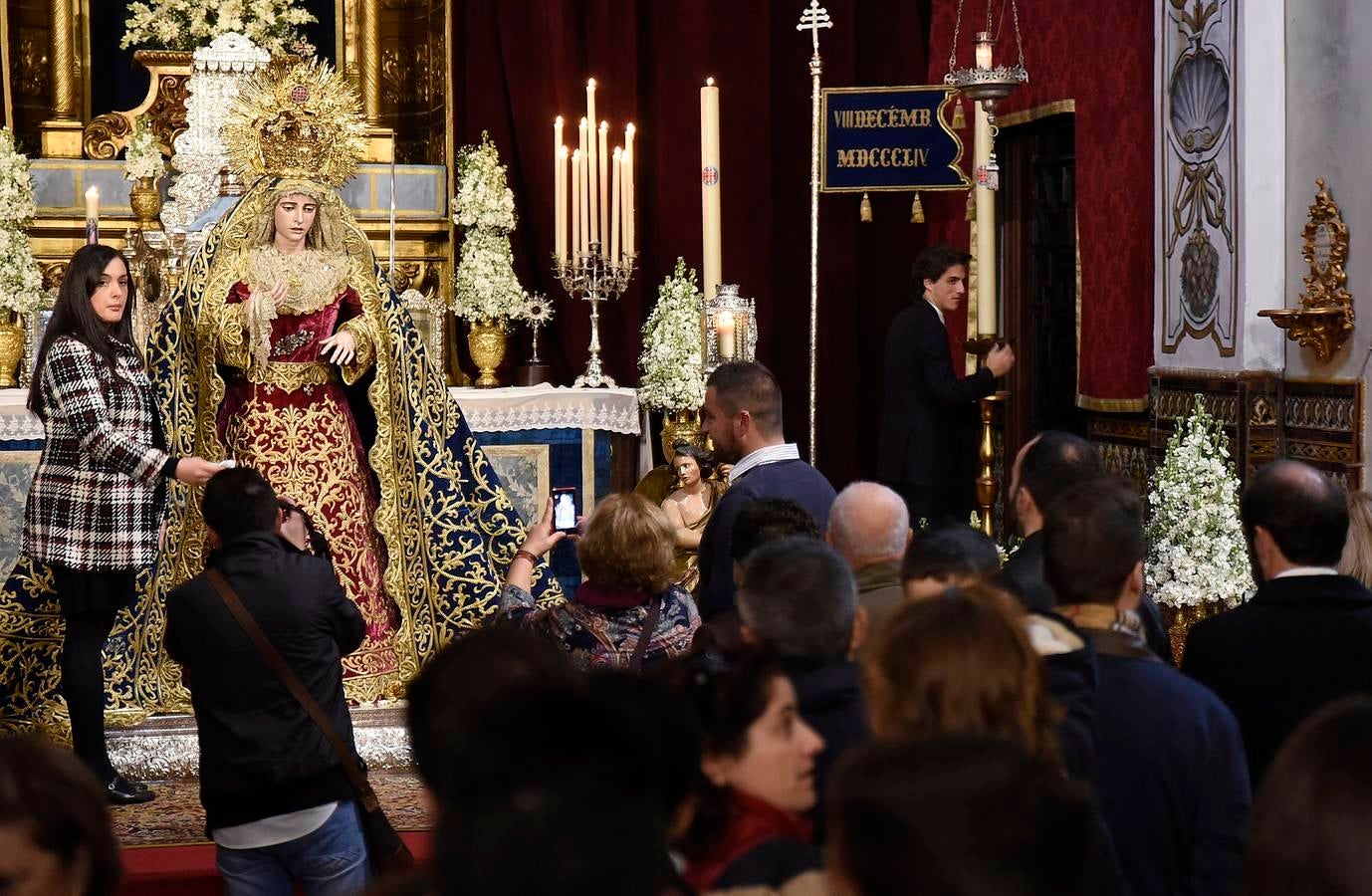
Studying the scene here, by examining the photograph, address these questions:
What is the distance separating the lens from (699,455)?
23.4 feet

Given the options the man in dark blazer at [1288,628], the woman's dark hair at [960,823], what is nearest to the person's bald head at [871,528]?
the man in dark blazer at [1288,628]

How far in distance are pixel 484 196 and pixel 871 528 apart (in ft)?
17.3

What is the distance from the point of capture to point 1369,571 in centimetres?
367

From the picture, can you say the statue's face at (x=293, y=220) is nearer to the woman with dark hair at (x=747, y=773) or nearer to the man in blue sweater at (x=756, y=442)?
the man in blue sweater at (x=756, y=442)

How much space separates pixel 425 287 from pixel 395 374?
3382 millimetres

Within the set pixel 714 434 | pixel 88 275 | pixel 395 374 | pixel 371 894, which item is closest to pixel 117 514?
pixel 88 275

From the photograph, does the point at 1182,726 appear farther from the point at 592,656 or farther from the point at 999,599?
the point at 592,656

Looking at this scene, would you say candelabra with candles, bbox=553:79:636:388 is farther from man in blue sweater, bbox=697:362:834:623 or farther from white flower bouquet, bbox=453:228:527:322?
man in blue sweater, bbox=697:362:834:623

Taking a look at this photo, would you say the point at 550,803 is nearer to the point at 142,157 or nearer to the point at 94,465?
the point at 94,465

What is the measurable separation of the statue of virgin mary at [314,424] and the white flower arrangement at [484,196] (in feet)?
8.06

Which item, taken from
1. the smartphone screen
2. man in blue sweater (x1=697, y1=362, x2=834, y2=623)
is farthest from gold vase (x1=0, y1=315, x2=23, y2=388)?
man in blue sweater (x1=697, y1=362, x2=834, y2=623)

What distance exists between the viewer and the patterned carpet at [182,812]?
4824mm

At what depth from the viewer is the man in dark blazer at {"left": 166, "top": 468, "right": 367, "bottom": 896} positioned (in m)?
A: 3.50

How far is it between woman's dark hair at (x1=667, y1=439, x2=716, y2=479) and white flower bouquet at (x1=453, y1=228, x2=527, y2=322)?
150 centimetres
